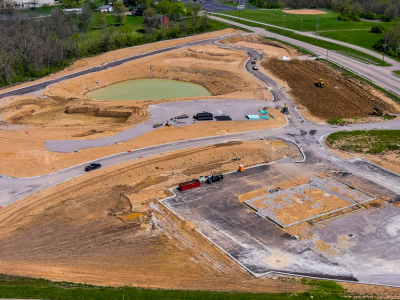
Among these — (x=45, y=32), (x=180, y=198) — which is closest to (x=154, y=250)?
(x=180, y=198)

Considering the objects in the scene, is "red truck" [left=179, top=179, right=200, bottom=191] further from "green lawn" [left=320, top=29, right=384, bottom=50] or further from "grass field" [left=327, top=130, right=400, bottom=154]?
"green lawn" [left=320, top=29, right=384, bottom=50]

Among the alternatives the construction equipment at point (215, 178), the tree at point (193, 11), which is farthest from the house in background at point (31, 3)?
the construction equipment at point (215, 178)


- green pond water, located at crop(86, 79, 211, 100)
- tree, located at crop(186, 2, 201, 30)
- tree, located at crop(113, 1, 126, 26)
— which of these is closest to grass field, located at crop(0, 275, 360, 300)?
green pond water, located at crop(86, 79, 211, 100)

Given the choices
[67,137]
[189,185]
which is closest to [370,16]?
[67,137]

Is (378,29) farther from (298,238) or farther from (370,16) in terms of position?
(298,238)

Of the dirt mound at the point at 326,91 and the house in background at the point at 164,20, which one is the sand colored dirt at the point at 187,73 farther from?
the house in background at the point at 164,20

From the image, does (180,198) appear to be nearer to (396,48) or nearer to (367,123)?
(367,123)
